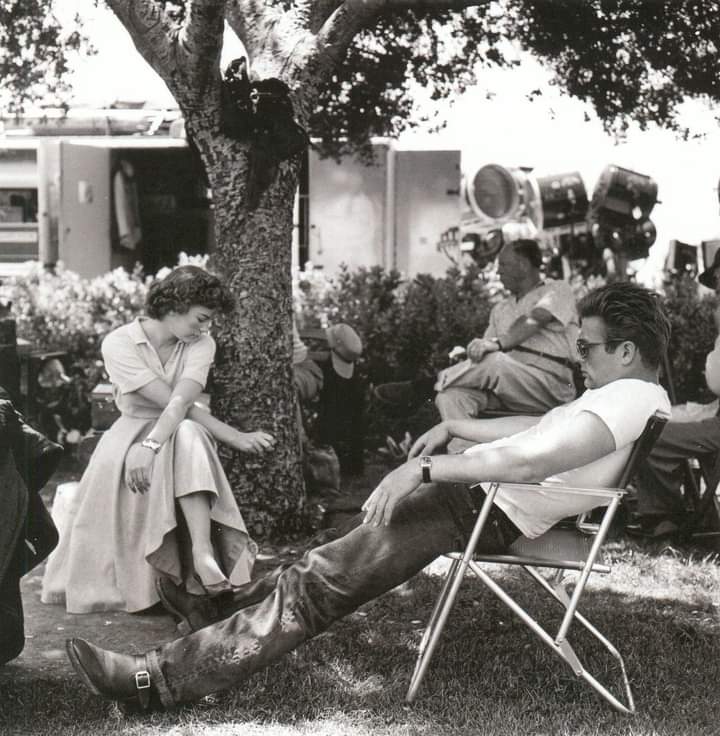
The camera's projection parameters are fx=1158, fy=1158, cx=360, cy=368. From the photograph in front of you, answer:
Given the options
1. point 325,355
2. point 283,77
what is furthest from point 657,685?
point 325,355

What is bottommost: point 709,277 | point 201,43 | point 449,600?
point 449,600

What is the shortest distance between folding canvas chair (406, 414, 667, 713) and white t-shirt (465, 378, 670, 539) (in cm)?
3

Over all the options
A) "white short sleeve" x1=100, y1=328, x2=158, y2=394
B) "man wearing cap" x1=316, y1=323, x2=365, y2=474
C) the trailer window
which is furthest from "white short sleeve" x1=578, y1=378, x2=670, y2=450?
the trailer window

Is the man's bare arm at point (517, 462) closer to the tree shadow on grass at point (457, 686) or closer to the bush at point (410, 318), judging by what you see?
the tree shadow on grass at point (457, 686)

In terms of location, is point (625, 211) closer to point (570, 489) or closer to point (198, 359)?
point (198, 359)

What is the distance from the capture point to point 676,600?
4.93 metres

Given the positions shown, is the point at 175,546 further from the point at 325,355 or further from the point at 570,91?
the point at 570,91

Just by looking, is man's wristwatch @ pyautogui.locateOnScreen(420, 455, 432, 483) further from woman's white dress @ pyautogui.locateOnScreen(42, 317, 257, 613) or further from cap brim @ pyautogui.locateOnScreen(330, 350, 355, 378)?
cap brim @ pyautogui.locateOnScreen(330, 350, 355, 378)

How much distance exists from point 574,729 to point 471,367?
3.38 m

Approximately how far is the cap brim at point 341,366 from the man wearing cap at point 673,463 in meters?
2.27

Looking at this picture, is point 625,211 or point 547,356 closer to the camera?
point 547,356

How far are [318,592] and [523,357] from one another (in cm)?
337

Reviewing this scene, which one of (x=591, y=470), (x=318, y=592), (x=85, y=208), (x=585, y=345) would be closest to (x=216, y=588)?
(x=318, y=592)

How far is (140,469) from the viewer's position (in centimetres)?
445
